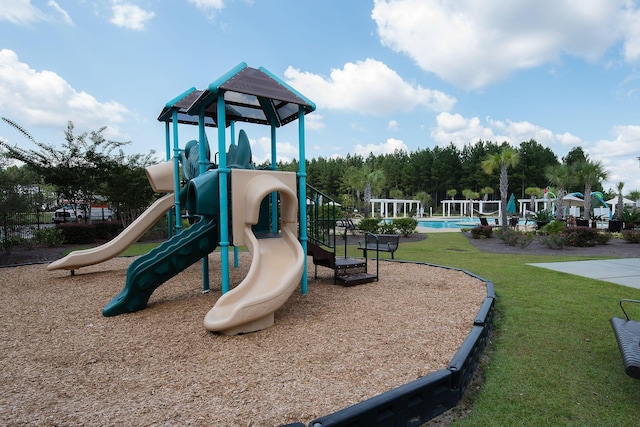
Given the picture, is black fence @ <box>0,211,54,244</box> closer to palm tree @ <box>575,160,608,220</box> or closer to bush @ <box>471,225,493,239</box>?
bush @ <box>471,225,493,239</box>

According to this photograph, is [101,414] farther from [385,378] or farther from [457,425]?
[457,425]

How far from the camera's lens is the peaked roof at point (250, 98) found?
16.6ft

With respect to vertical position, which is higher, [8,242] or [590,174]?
[590,174]

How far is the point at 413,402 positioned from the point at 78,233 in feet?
55.6

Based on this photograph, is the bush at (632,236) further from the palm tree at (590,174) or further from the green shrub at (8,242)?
the green shrub at (8,242)

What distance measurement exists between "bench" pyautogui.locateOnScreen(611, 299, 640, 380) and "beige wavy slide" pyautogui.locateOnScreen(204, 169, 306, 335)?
329cm

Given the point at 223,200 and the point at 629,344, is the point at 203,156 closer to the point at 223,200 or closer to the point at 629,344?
the point at 223,200

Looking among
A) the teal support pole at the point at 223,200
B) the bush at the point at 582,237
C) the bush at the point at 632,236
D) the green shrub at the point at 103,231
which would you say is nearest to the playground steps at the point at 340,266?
the teal support pole at the point at 223,200

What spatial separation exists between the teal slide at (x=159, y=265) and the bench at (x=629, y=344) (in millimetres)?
5125

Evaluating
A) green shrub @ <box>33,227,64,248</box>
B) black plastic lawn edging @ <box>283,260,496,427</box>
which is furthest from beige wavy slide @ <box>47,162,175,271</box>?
green shrub @ <box>33,227,64,248</box>

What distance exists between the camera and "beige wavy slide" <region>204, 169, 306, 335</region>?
417cm

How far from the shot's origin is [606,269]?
326 inches

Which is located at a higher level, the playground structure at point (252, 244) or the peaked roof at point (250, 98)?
the peaked roof at point (250, 98)

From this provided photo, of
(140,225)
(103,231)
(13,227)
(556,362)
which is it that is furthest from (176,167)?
(103,231)
